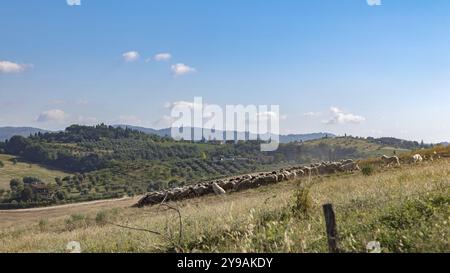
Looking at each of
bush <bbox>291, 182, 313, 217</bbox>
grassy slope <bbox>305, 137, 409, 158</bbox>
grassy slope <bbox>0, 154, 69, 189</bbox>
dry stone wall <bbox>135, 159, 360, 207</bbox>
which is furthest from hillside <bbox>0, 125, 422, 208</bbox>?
bush <bbox>291, 182, 313, 217</bbox>

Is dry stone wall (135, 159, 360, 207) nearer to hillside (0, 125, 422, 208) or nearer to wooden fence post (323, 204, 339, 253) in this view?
wooden fence post (323, 204, 339, 253)

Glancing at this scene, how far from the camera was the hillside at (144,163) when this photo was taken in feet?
335

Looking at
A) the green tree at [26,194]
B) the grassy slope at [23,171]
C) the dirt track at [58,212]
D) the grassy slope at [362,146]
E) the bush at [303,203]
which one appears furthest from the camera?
the grassy slope at [23,171]

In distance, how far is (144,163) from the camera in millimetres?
142125

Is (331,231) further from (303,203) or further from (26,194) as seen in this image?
(26,194)

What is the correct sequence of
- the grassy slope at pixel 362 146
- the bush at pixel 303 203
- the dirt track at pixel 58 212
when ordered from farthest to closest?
the grassy slope at pixel 362 146 → the dirt track at pixel 58 212 → the bush at pixel 303 203

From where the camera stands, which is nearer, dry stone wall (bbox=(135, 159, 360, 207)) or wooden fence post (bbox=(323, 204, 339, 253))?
wooden fence post (bbox=(323, 204, 339, 253))

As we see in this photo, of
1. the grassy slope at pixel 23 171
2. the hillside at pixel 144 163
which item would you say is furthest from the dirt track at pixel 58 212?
the grassy slope at pixel 23 171

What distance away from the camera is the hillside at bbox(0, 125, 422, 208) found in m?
102

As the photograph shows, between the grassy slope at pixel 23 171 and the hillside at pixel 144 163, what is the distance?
4183mm

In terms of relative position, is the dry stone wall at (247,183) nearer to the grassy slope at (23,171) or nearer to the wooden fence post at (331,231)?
the wooden fence post at (331,231)

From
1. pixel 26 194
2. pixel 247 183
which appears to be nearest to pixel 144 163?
→ pixel 26 194

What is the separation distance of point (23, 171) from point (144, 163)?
139 feet

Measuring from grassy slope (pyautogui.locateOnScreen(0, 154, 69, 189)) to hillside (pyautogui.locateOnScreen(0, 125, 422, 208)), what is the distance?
418cm
